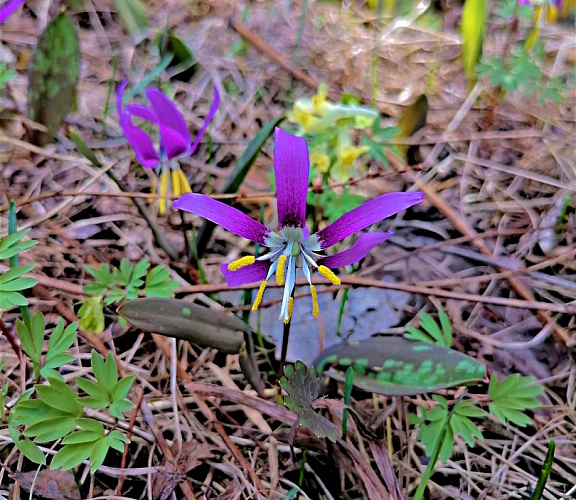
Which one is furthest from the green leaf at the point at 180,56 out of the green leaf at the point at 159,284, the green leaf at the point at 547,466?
the green leaf at the point at 547,466

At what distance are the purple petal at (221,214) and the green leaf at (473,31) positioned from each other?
185 centimetres

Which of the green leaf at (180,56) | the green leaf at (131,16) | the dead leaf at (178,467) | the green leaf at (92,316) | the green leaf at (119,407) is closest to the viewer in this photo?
the green leaf at (119,407)

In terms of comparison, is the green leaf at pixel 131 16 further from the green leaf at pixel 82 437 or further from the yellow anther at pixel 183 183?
the green leaf at pixel 82 437

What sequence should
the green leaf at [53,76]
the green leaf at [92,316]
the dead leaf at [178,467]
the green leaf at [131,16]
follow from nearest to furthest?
the dead leaf at [178,467] → the green leaf at [92,316] → the green leaf at [53,76] → the green leaf at [131,16]

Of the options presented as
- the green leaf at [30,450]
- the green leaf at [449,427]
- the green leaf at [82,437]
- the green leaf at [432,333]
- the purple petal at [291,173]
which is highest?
the purple petal at [291,173]

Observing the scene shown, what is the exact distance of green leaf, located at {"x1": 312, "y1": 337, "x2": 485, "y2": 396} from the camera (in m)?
1.22

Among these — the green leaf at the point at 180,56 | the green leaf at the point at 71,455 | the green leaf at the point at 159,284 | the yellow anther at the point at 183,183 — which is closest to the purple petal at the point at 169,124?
the yellow anther at the point at 183,183

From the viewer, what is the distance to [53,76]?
2027 millimetres

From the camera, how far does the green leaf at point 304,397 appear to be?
37.8 inches

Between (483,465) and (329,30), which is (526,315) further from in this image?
(329,30)

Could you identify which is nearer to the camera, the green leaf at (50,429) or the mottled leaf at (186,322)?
the green leaf at (50,429)

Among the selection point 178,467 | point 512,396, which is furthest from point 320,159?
point 178,467

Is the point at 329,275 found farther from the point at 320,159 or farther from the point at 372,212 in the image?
the point at 320,159

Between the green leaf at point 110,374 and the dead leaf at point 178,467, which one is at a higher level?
the green leaf at point 110,374
